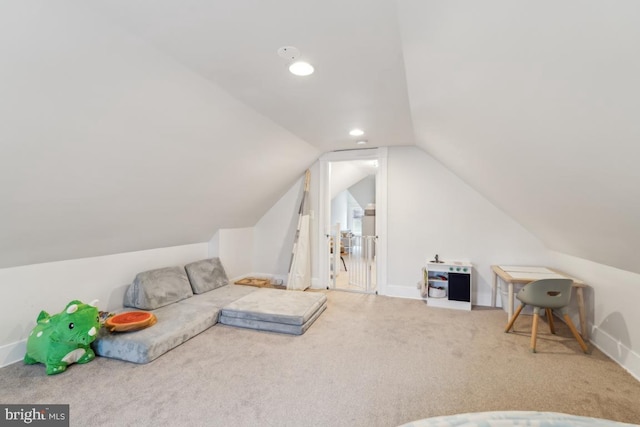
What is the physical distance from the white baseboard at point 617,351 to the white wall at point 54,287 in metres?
4.78

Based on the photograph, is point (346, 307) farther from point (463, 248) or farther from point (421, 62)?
point (421, 62)

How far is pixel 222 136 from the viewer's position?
8.70 feet

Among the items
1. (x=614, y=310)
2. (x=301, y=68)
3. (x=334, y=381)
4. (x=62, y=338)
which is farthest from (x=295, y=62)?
(x=614, y=310)

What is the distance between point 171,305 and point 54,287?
1.05 metres

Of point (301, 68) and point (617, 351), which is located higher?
point (301, 68)

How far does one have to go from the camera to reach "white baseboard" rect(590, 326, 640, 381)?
221cm

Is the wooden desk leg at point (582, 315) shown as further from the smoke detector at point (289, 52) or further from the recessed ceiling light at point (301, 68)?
the smoke detector at point (289, 52)

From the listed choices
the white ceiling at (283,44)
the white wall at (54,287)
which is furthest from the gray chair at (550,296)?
the white wall at (54,287)

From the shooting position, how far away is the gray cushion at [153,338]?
2.35 meters

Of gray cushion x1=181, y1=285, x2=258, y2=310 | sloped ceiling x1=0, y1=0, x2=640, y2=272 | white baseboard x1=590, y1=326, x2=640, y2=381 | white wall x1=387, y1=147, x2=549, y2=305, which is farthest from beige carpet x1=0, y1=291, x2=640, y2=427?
white wall x1=387, y1=147, x2=549, y2=305

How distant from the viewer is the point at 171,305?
10.6ft

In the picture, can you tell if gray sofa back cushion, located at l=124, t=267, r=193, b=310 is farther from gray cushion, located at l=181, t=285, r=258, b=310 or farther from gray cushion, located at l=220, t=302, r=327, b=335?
gray cushion, located at l=220, t=302, r=327, b=335

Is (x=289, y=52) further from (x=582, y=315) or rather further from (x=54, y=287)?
(x=582, y=315)

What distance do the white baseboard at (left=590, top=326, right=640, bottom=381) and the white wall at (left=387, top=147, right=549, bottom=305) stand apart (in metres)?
1.16
